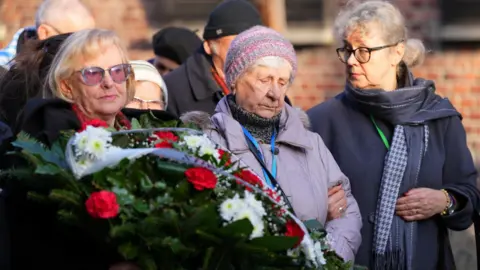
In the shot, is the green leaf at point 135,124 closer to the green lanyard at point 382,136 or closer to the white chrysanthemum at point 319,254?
the white chrysanthemum at point 319,254

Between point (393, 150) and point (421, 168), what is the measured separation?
167mm

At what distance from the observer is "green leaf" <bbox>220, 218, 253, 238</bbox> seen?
A: 157 inches

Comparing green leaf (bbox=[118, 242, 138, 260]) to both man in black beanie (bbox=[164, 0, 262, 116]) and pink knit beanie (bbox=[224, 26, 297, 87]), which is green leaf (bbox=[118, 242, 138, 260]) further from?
man in black beanie (bbox=[164, 0, 262, 116])

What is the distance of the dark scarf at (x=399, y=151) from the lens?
5.81 m

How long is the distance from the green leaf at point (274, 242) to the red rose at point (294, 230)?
5.2 inches

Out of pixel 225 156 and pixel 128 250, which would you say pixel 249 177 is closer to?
pixel 225 156

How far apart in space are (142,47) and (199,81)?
3931 mm

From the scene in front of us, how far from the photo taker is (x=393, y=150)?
587cm

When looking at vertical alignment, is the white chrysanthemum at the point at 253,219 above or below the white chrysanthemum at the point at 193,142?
below

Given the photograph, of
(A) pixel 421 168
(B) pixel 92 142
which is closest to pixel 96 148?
(B) pixel 92 142

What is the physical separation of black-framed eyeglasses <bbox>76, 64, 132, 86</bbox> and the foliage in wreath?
0.40 m

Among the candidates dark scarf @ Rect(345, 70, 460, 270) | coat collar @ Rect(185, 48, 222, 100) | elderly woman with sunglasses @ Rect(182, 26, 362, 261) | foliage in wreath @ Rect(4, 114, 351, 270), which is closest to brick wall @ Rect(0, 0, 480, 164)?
coat collar @ Rect(185, 48, 222, 100)

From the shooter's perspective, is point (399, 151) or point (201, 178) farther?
point (399, 151)

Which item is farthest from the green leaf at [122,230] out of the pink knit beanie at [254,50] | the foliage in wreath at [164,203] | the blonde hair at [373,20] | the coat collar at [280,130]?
the blonde hair at [373,20]
